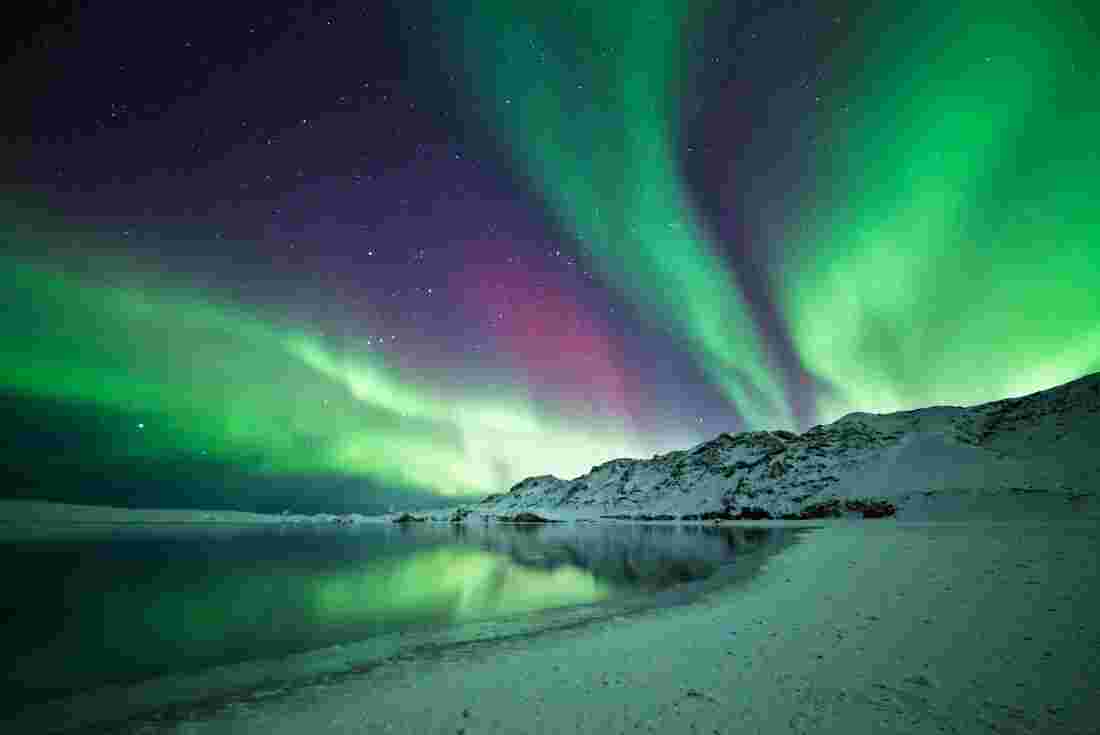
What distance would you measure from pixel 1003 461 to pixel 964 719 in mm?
115581

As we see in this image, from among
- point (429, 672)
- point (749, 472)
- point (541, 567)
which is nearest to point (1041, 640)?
point (429, 672)

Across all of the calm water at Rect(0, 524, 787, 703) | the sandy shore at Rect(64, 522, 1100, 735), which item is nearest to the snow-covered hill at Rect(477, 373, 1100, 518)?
the calm water at Rect(0, 524, 787, 703)

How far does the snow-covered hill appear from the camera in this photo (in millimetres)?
76125

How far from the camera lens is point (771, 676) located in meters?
10.8

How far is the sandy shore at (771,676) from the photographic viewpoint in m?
8.65

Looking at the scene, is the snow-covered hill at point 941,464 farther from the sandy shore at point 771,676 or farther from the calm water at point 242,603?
the sandy shore at point 771,676

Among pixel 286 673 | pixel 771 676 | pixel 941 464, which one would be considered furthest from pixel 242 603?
pixel 941 464

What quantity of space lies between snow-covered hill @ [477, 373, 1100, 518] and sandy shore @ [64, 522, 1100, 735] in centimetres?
7160

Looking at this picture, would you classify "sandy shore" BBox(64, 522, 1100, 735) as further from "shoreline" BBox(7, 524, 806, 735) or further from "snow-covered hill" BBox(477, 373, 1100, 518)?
"snow-covered hill" BBox(477, 373, 1100, 518)

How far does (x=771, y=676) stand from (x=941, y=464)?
127 meters

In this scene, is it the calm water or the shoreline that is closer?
the shoreline

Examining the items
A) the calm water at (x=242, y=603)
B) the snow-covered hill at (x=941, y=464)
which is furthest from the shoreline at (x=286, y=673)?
the snow-covered hill at (x=941, y=464)

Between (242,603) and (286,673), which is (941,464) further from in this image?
(286,673)

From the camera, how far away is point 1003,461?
90.0 meters
